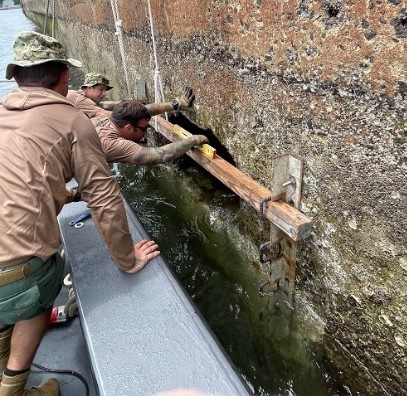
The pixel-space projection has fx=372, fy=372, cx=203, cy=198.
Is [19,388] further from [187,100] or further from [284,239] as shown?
[187,100]

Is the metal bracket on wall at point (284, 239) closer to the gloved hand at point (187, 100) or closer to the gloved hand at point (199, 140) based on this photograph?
the gloved hand at point (199, 140)

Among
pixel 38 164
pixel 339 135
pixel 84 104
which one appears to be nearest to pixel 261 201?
pixel 339 135

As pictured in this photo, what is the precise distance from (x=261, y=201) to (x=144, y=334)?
1.18 metres

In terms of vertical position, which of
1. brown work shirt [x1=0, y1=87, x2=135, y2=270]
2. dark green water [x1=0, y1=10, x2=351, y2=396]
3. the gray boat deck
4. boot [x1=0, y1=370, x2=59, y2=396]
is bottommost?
Result: dark green water [x1=0, y1=10, x2=351, y2=396]

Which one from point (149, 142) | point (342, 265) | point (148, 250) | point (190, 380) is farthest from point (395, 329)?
point (149, 142)

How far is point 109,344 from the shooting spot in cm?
179

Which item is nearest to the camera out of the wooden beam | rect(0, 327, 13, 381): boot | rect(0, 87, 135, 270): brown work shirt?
rect(0, 87, 135, 270): brown work shirt

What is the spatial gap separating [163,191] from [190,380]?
3.63m

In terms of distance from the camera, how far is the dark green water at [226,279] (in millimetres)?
2723

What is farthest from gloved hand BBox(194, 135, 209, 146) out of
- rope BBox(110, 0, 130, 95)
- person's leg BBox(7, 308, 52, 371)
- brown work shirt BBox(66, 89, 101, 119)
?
rope BBox(110, 0, 130, 95)

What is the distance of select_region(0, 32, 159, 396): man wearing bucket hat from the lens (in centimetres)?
173

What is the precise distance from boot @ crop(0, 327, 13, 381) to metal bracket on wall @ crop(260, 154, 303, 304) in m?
1.64

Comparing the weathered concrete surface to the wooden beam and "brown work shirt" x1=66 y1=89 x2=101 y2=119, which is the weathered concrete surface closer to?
the wooden beam

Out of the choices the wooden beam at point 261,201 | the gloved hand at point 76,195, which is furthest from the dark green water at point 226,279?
the gloved hand at point 76,195
